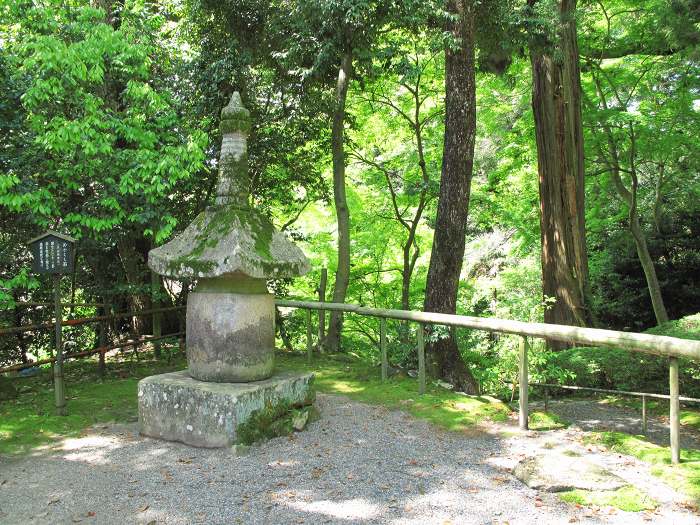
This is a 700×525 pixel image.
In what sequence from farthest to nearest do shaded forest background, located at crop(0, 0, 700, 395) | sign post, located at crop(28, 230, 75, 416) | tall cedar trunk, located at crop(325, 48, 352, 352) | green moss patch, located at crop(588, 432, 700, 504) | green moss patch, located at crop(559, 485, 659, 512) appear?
1. tall cedar trunk, located at crop(325, 48, 352, 352)
2. shaded forest background, located at crop(0, 0, 700, 395)
3. sign post, located at crop(28, 230, 75, 416)
4. green moss patch, located at crop(588, 432, 700, 504)
5. green moss patch, located at crop(559, 485, 659, 512)

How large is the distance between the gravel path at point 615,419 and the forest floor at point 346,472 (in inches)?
89.5

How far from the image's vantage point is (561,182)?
10.4 m

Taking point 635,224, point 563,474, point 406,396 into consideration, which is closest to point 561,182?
point 635,224

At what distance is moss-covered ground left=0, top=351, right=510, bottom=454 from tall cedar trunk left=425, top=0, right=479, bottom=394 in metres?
0.65

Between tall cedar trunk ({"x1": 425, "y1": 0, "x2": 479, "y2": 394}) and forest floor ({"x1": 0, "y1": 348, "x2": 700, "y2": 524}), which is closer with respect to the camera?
forest floor ({"x1": 0, "y1": 348, "x2": 700, "y2": 524})

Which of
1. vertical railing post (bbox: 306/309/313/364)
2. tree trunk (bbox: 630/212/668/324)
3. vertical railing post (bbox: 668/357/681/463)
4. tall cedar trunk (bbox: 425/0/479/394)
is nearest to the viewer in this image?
vertical railing post (bbox: 668/357/681/463)

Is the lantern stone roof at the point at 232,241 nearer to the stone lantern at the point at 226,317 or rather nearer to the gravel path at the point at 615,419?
the stone lantern at the point at 226,317

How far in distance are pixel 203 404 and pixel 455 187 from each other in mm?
4153

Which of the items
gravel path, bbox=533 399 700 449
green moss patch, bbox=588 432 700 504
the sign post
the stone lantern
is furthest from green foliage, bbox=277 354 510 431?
the sign post

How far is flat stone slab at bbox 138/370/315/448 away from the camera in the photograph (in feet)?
15.2

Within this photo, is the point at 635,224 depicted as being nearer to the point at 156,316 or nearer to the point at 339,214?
the point at 339,214

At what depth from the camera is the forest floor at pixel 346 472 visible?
11.3 feet

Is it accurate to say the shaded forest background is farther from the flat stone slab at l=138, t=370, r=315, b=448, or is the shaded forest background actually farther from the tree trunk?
the flat stone slab at l=138, t=370, r=315, b=448

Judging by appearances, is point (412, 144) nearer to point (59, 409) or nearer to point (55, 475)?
point (59, 409)
